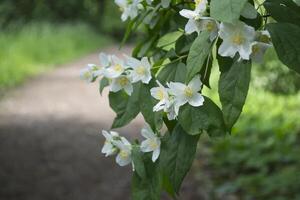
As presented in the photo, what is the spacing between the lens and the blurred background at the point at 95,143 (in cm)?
483

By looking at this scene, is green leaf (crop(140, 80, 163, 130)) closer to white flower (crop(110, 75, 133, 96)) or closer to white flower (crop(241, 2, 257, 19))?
white flower (crop(110, 75, 133, 96))

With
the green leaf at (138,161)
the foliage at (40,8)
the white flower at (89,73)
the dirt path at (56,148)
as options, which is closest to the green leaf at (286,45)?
the green leaf at (138,161)

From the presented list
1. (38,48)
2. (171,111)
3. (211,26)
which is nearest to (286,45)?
(211,26)

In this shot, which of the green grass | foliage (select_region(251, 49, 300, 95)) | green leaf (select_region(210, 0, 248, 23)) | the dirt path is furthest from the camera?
the green grass

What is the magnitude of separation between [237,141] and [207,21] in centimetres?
515

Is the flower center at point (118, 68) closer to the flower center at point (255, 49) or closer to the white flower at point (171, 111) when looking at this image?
the white flower at point (171, 111)

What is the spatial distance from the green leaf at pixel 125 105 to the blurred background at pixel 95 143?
2.73ft

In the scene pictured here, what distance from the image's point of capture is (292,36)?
1077 millimetres

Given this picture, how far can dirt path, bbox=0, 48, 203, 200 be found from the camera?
4984 millimetres

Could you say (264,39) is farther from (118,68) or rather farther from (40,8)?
(40,8)

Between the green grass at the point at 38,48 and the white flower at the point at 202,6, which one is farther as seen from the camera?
the green grass at the point at 38,48

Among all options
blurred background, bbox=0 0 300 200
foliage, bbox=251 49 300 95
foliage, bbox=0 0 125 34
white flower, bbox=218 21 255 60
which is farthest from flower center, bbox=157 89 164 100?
foliage, bbox=251 49 300 95

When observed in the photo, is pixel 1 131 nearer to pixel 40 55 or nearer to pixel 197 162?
pixel 197 162

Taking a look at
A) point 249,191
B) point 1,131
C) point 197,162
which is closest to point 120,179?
point 197,162
